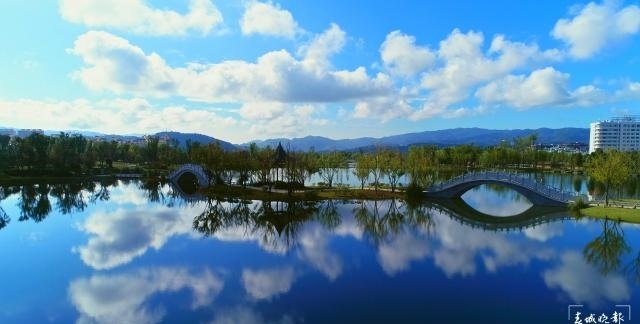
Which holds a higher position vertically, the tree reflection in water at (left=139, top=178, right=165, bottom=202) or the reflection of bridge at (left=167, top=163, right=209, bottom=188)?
the reflection of bridge at (left=167, top=163, right=209, bottom=188)

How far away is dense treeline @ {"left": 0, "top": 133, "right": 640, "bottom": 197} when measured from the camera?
145ft

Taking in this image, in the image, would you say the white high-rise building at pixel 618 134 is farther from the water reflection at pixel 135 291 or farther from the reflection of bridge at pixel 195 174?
the water reflection at pixel 135 291

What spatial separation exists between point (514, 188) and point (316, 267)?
24226 millimetres

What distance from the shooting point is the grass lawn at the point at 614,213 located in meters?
26.6

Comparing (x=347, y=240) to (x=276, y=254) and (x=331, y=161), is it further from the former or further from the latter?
(x=331, y=161)

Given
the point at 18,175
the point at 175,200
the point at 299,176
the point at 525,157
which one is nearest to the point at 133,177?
the point at 18,175

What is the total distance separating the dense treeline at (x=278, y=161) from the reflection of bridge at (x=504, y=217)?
519 cm

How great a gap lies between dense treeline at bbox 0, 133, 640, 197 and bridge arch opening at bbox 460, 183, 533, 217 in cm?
536

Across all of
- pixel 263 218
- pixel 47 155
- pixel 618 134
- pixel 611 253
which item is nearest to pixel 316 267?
pixel 263 218

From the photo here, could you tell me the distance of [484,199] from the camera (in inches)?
1671

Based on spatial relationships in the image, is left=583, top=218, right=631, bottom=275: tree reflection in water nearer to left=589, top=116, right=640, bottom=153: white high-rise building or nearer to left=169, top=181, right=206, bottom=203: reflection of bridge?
left=169, top=181, right=206, bottom=203: reflection of bridge

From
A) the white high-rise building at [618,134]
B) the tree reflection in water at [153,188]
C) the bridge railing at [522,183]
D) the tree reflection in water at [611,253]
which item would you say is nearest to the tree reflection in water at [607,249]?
the tree reflection in water at [611,253]

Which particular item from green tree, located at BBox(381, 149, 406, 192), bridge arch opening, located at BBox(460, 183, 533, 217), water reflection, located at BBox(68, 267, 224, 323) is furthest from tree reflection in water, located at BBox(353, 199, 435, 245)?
water reflection, located at BBox(68, 267, 224, 323)

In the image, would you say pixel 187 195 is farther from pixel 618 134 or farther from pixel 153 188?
pixel 618 134
